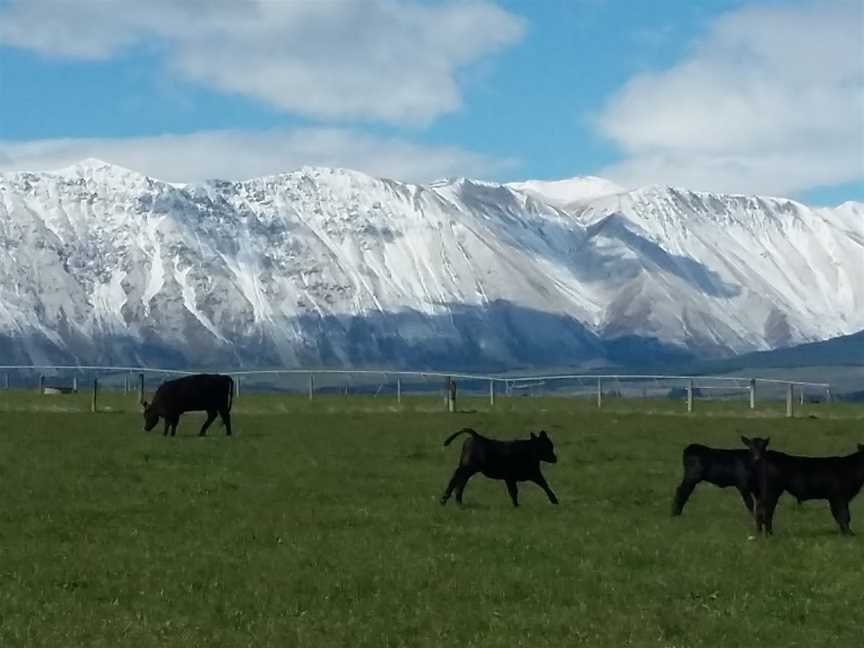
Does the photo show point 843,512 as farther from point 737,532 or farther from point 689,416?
point 689,416

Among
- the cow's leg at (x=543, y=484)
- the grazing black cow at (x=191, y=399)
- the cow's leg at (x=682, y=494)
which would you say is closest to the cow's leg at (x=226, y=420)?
the grazing black cow at (x=191, y=399)

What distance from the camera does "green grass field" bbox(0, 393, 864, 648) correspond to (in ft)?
56.0

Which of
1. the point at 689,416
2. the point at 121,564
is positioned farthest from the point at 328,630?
the point at 689,416

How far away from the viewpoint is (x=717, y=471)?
26922 millimetres

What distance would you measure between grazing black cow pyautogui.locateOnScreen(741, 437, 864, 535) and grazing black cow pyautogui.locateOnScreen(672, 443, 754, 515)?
1293 millimetres

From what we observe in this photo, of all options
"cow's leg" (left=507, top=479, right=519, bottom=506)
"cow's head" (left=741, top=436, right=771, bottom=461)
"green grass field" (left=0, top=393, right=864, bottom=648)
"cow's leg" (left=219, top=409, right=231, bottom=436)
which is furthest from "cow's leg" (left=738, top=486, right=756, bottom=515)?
"cow's leg" (left=219, top=409, right=231, bottom=436)

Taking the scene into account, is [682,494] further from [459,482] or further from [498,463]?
[459,482]

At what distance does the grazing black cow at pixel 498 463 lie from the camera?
28.0 m

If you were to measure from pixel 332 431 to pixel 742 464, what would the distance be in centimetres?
2315

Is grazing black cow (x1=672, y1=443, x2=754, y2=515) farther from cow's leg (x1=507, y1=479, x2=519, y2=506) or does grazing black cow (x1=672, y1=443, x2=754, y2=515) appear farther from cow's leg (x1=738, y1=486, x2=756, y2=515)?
cow's leg (x1=507, y1=479, x2=519, y2=506)

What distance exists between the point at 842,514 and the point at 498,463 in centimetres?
642

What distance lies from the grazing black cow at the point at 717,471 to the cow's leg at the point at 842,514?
1632mm

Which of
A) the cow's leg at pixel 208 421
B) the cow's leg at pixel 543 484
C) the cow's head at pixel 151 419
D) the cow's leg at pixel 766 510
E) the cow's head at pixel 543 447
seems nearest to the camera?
the cow's leg at pixel 766 510

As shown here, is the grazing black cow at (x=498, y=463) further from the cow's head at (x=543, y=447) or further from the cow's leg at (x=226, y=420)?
the cow's leg at (x=226, y=420)
